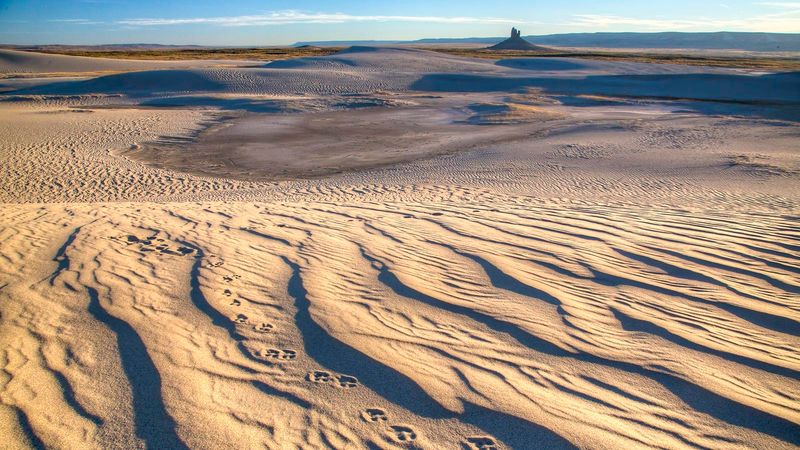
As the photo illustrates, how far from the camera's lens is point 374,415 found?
2.61m

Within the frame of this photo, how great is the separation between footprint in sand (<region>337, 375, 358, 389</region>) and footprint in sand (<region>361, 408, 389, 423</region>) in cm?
22

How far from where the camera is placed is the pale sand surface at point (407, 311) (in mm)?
2553

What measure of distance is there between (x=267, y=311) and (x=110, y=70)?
40533 millimetres

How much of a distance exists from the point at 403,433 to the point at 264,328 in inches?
51.5

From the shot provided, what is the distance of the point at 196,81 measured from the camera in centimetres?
2548

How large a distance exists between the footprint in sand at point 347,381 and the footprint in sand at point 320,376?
0.17ft

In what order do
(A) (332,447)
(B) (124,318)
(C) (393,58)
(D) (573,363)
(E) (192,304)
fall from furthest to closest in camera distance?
(C) (393,58), (E) (192,304), (B) (124,318), (D) (573,363), (A) (332,447)

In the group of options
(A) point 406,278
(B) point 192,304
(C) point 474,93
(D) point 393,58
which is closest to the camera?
(B) point 192,304

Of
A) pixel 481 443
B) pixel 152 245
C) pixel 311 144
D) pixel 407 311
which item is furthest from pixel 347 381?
pixel 311 144

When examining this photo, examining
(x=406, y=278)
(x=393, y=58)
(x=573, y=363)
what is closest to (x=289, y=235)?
(x=406, y=278)

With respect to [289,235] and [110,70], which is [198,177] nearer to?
[289,235]

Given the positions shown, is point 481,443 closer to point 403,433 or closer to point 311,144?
point 403,433

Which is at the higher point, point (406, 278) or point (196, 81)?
point (196, 81)

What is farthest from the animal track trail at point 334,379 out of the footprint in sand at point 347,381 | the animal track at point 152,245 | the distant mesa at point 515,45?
the distant mesa at point 515,45
